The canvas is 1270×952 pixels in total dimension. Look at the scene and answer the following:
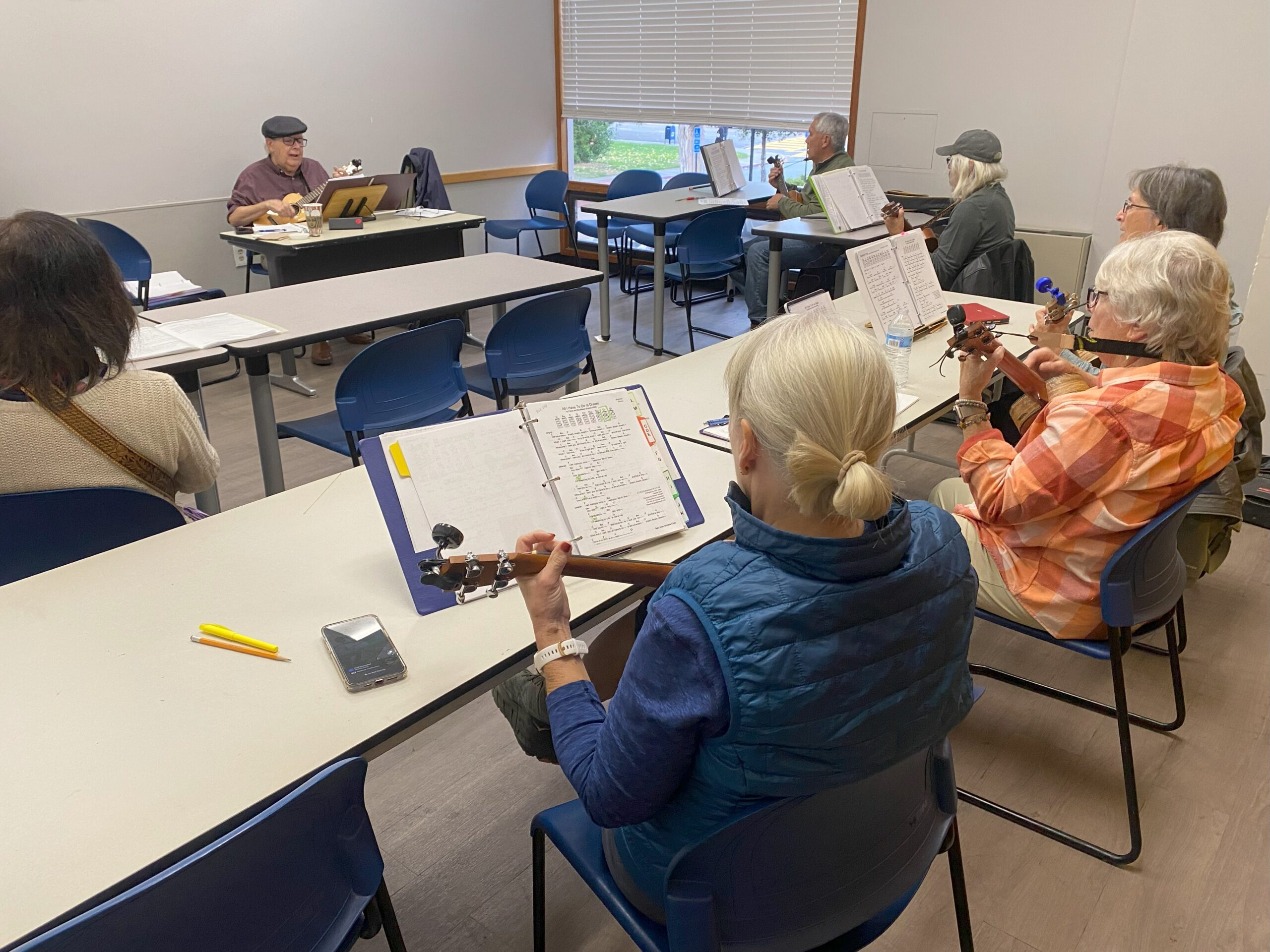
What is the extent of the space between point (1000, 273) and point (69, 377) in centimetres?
350

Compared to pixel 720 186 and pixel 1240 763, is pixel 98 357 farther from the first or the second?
pixel 720 186

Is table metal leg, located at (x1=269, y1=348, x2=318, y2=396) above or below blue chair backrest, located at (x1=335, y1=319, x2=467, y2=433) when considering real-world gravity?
below

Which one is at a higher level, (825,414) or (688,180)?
(825,414)

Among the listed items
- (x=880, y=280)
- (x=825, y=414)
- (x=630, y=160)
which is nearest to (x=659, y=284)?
(x=880, y=280)

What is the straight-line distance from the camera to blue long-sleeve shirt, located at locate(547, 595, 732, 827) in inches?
36.3

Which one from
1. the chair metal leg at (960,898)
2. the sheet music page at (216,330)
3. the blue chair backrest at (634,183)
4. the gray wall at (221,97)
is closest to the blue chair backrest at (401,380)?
the sheet music page at (216,330)

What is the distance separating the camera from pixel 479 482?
1.47 meters

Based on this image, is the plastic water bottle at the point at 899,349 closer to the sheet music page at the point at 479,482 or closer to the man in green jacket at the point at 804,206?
the sheet music page at the point at 479,482

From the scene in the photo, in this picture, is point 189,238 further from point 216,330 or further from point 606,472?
point 606,472

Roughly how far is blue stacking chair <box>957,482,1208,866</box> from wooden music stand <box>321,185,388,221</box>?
3908mm

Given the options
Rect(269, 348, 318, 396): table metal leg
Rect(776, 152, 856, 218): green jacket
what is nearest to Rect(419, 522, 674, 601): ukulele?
Rect(269, 348, 318, 396): table metal leg

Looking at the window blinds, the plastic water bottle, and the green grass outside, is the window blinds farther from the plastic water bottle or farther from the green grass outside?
the plastic water bottle

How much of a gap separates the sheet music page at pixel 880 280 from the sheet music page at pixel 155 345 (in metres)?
1.98

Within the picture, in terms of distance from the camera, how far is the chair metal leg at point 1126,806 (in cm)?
183
